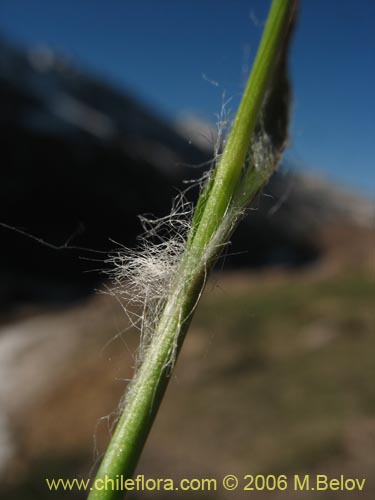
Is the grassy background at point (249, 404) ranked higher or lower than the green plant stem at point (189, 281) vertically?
lower

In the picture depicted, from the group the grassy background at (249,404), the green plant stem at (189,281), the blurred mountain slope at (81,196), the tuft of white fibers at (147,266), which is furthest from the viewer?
the blurred mountain slope at (81,196)

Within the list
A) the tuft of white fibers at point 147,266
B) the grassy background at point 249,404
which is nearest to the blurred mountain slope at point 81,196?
the grassy background at point 249,404

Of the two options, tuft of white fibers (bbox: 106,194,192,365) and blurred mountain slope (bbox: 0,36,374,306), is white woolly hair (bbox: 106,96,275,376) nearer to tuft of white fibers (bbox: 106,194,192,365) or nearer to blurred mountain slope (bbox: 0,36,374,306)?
tuft of white fibers (bbox: 106,194,192,365)

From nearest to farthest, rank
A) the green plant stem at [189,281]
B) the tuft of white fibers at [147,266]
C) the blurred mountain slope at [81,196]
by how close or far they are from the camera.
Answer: the green plant stem at [189,281], the tuft of white fibers at [147,266], the blurred mountain slope at [81,196]

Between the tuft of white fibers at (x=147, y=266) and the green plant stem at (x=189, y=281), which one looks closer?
the green plant stem at (x=189, y=281)

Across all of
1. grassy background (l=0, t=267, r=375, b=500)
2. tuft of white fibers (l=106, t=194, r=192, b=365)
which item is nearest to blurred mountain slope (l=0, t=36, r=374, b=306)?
grassy background (l=0, t=267, r=375, b=500)

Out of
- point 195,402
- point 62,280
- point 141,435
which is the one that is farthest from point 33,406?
point 141,435

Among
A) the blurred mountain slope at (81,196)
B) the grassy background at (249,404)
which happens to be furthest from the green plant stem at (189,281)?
the blurred mountain slope at (81,196)

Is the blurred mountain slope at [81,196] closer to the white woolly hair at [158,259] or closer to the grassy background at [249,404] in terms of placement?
the grassy background at [249,404]
